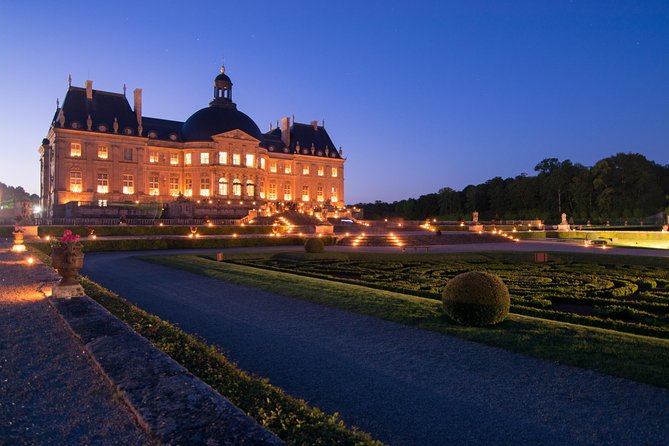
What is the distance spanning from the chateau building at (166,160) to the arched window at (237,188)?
0.15 metres

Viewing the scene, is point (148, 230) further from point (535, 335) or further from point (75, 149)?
point (535, 335)

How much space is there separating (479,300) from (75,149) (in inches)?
2460

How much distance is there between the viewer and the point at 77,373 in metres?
5.73

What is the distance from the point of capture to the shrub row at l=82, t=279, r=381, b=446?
3.66 metres

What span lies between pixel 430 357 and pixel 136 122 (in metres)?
66.0

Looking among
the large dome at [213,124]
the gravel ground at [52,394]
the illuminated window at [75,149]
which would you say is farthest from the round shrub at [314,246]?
the illuminated window at [75,149]

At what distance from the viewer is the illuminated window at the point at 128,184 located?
2450 inches

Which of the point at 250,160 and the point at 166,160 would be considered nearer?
the point at 166,160

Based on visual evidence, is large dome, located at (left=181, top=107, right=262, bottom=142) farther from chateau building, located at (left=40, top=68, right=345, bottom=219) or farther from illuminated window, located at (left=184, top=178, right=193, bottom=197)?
illuminated window, located at (left=184, top=178, right=193, bottom=197)

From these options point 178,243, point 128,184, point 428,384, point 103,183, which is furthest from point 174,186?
point 428,384

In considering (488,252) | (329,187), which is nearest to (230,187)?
(329,187)

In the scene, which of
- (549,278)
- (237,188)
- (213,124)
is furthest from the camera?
(213,124)

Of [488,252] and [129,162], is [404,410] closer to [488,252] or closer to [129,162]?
[488,252]

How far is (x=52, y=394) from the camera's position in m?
5.03
